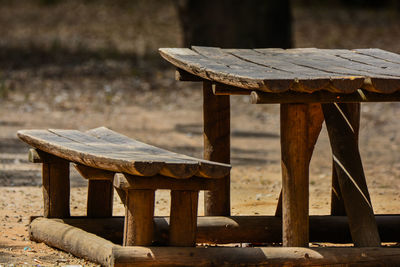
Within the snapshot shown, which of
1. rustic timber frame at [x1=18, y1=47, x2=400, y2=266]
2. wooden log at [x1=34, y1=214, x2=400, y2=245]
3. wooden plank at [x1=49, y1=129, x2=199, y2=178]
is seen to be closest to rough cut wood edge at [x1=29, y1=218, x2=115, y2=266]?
rustic timber frame at [x1=18, y1=47, x2=400, y2=266]

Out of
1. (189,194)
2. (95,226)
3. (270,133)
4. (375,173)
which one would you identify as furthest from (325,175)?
(189,194)

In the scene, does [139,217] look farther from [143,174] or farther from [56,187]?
[56,187]

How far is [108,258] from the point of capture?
408cm

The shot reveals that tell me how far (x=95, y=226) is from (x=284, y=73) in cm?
162

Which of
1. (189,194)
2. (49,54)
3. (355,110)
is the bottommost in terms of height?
(189,194)

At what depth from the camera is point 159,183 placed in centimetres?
384

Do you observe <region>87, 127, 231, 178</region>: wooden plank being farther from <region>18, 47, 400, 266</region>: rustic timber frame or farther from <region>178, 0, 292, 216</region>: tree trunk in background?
<region>178, 0, 292, 216</region>: tree trunk in background

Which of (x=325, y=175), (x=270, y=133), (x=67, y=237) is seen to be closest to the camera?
(x=67, y=237)

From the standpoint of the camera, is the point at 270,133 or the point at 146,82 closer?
the point at 270,133

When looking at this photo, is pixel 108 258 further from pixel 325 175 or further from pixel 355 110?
pixel 325 175

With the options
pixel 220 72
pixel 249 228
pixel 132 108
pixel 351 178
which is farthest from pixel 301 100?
pixel 132 108

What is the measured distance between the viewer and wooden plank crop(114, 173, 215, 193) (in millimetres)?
3822

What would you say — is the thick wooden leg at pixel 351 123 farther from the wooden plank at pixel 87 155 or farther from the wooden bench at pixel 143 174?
the wooden plank at pixel 87 155

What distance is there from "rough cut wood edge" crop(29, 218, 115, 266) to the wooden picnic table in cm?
91
